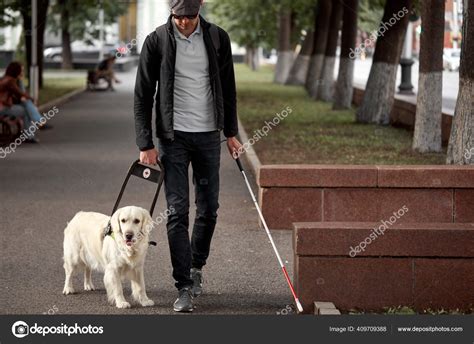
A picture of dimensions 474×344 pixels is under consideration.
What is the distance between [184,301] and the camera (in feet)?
26.0

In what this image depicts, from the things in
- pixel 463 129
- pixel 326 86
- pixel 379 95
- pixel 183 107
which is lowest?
pixel 326 86

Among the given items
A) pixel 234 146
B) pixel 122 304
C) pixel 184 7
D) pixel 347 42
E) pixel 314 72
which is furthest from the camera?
pixel 314 72

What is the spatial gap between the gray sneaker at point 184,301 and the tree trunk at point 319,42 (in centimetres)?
3233

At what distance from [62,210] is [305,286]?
18.6ft

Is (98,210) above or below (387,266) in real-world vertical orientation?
below

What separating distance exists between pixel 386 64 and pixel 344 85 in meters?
6.91

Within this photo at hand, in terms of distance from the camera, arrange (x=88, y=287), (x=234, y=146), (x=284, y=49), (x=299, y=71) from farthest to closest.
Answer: (x=284, y=49)
(x=299, y=71)
(x=88, y=287)
(x=234, y=146)

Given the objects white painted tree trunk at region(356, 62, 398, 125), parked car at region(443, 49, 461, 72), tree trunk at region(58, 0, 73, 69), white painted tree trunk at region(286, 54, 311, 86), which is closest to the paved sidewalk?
white painted tree trunk at region(356, 62, 398, 125)

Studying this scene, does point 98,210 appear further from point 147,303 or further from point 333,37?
point 333,37

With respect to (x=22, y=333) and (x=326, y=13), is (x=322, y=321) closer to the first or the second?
(x=22, y=333)

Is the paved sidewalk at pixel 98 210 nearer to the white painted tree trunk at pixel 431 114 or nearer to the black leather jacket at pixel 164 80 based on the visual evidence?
the black leather jacket at pixel 164 80

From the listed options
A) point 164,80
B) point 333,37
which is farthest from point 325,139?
point 164,80

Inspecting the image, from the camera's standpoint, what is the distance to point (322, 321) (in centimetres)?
728

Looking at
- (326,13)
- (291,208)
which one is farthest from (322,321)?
(326,13)
